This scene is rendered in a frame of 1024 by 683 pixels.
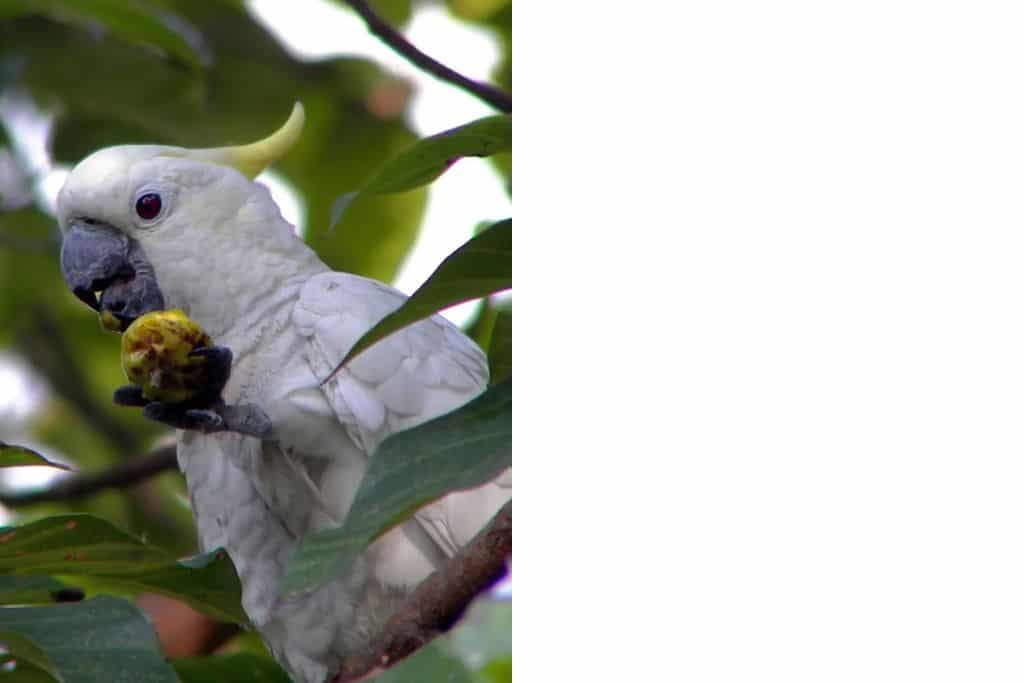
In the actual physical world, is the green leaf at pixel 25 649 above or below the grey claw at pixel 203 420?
below

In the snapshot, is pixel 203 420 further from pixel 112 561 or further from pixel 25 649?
pixel 25 649

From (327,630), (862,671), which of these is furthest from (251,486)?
(862,671)

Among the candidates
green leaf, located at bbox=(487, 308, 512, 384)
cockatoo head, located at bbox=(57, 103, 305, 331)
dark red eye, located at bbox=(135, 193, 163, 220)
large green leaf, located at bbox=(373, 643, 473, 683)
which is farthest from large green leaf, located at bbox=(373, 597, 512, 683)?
dark red eye, located at bbox=(135, 193, 163, 220)

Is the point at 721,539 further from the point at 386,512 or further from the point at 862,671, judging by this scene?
the point at 386,512

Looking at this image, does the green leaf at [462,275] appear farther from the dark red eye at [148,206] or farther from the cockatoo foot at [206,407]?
the dark red eye at [148,206]

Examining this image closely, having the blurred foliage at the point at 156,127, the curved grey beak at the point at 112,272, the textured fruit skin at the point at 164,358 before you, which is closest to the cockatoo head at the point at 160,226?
the curved grey beak at the point at 112,272

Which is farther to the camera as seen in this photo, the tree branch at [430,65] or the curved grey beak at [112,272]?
the curved grey beak at [112,272]
